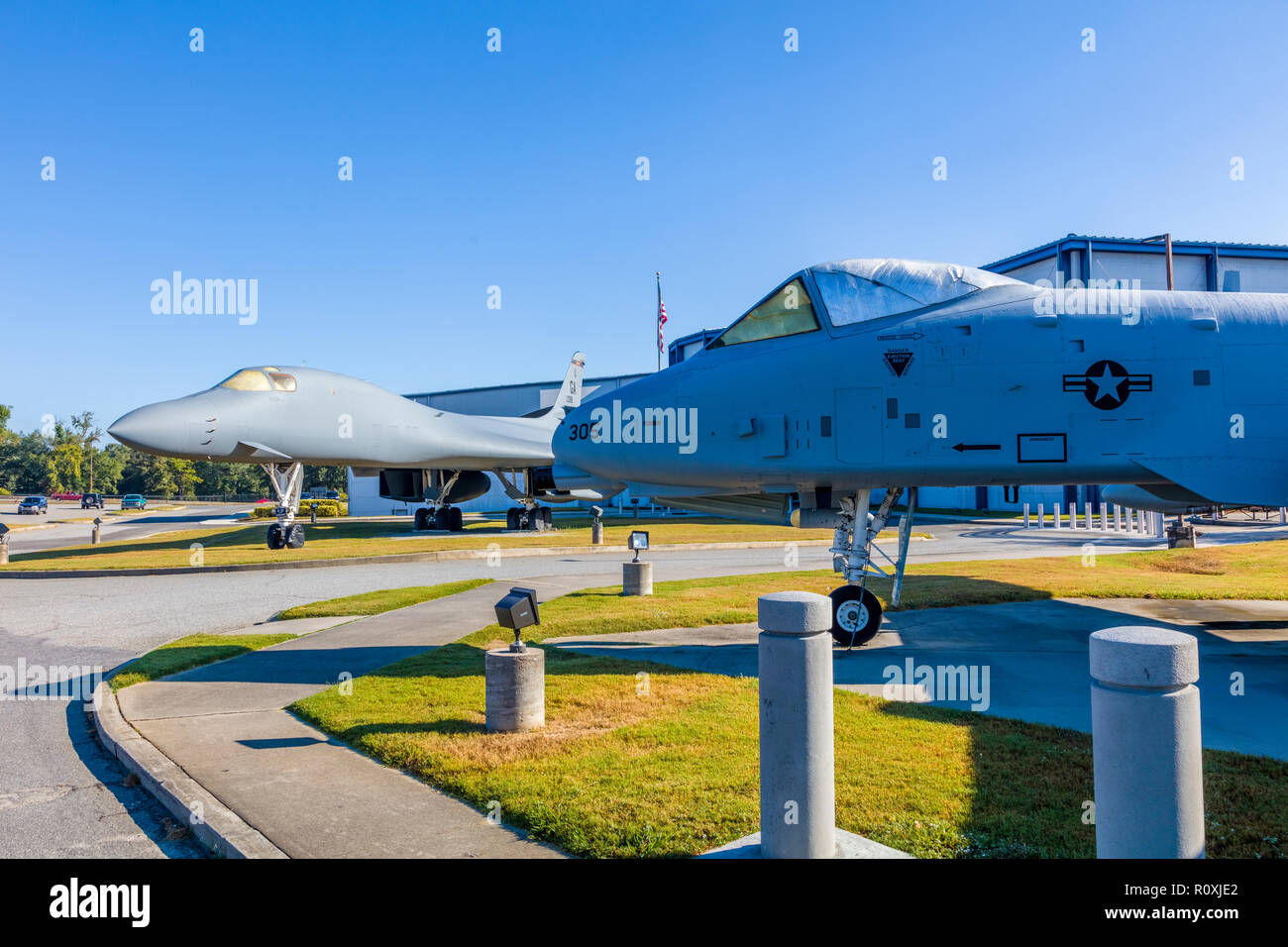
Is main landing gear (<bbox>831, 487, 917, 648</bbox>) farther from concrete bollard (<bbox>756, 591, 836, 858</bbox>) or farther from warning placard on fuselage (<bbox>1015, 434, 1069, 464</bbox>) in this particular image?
concrete bollard (<bbox>756, 591, 836, 858</bbox>)

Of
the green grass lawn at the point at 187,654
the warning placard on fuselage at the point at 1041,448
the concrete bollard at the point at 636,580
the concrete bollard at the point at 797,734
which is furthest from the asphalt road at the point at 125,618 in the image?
the warning placard on fuselage at the point at 1041,448

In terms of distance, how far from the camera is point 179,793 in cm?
450

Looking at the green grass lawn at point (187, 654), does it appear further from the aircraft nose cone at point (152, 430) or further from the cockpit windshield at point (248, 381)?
the cockpit windshield at point (248, 381)

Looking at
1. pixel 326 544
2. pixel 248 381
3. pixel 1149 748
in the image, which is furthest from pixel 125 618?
pixel 1149 748

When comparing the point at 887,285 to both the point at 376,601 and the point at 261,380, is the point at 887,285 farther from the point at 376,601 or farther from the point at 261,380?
the point at 261,380

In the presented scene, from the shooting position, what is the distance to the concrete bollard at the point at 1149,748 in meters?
2.41

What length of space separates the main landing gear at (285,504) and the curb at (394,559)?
9.86ft

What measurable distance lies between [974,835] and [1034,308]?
5501 millimetres

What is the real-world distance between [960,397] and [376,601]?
9382 mm

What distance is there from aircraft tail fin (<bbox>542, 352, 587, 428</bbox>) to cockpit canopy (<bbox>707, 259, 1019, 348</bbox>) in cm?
2600

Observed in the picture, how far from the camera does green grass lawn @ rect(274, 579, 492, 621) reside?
11.8 m
